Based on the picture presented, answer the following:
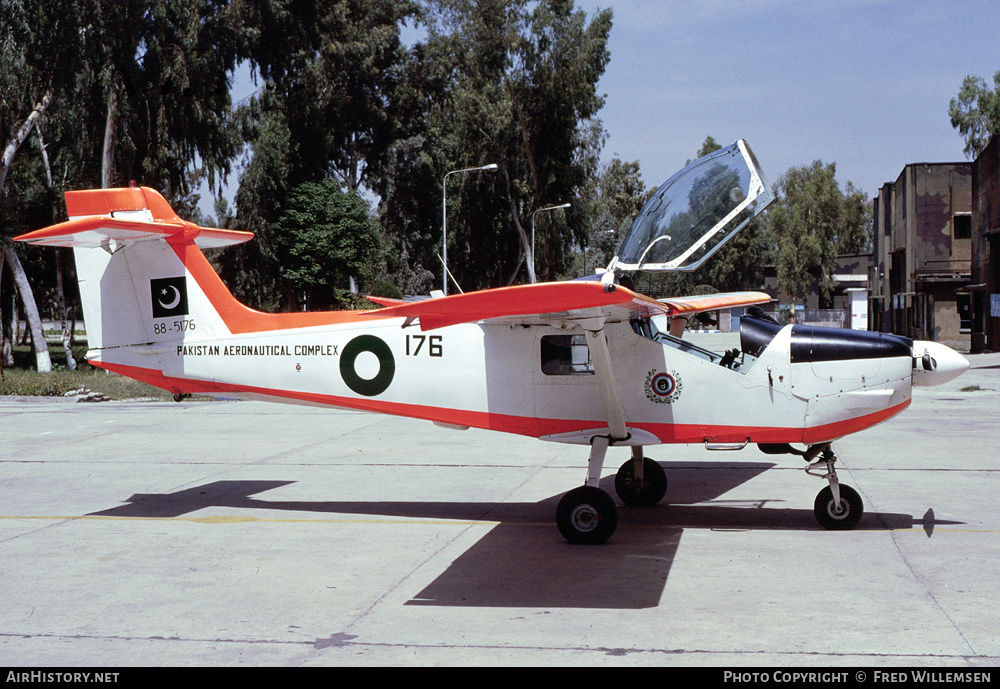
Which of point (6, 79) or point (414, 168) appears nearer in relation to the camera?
point (6, 79)

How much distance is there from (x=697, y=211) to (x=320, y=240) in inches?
1461

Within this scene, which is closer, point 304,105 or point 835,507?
point 835,507

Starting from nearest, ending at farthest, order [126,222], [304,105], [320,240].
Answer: [126,222], [320,240], [304,105]

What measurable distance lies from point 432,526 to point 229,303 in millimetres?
3044

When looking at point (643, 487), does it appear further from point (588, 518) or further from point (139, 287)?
point (139, 287)

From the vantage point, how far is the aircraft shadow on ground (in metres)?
6.50

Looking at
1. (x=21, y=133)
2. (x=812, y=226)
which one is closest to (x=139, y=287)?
(x=21, y=133)

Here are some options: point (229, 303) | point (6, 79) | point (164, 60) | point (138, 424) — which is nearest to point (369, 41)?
point (164, 60)

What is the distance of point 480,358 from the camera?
28.5 feet

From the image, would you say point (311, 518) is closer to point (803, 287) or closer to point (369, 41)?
point (369, 41)

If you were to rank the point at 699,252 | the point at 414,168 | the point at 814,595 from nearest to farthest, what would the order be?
the point at 814,595 → the point at 699,252 → the point at 414,168

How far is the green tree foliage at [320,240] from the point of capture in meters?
43.7

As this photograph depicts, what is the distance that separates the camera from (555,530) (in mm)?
8516

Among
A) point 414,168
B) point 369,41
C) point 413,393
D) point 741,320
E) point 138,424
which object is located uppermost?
point 369,41
